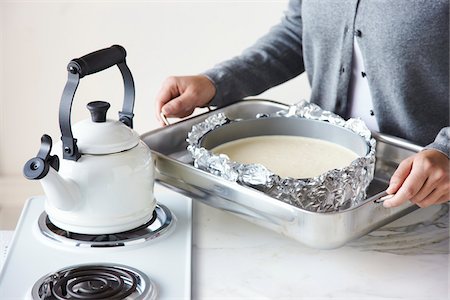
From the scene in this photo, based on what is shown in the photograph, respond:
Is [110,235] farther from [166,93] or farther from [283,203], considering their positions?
[166,93]

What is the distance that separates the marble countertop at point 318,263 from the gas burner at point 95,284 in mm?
72

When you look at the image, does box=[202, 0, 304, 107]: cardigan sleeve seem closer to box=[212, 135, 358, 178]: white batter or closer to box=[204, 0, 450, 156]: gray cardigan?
box=[204, 0, 450, 156]: gray cardigan

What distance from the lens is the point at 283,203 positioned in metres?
0.98

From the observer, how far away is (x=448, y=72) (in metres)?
1.29

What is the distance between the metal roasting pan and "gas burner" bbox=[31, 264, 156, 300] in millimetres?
178

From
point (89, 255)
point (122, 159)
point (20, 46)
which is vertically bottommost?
point (20, 46)

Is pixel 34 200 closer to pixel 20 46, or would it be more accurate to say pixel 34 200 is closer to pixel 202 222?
pixel 202 222

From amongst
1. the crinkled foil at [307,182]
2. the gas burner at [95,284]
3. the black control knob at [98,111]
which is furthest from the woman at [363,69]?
the gas burner at [95,284]

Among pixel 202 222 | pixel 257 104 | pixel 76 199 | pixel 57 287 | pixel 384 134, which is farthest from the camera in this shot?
pixel 257 104

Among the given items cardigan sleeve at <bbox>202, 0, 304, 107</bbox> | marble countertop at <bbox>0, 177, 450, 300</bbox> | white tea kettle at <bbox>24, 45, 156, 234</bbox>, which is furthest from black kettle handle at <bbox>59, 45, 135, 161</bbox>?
cardigan sleeve at <bbox>202, 0, 304, 107</bbox>

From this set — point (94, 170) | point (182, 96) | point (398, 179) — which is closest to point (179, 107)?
point (182, 96)

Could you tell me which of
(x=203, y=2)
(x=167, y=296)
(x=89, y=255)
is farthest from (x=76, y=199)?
(x=203, y=2)

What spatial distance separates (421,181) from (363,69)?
0.43m

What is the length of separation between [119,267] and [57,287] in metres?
0.09
